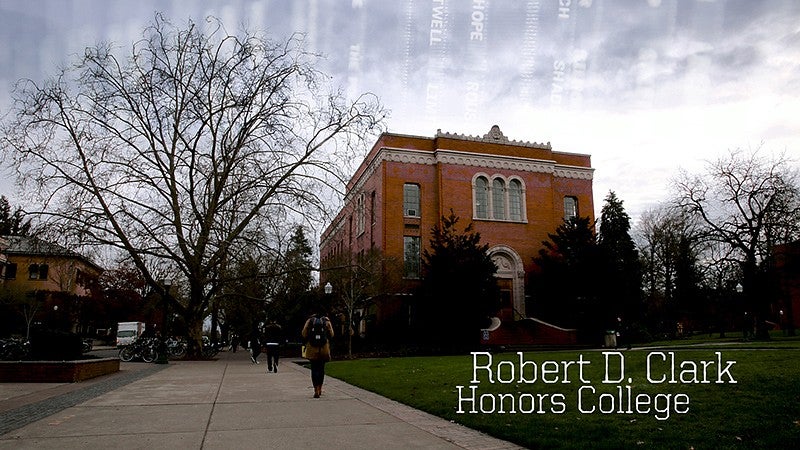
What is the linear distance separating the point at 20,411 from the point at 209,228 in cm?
1851

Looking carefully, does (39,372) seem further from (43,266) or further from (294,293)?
(294,293)

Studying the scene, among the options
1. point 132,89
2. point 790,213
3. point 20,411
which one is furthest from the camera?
point 790,213

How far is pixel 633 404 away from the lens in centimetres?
805

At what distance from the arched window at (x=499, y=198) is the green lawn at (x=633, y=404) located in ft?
96.8

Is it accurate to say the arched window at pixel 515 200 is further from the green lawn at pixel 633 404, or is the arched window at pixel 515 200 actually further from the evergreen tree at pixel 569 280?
the green lawn at pixel 633 404

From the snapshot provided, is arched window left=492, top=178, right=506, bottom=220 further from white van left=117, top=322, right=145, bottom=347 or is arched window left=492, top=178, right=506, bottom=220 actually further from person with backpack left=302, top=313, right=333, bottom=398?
white van left=117, top=322, right=145, bottom=347

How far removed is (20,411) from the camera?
9.20m

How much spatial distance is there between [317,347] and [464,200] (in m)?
30.6

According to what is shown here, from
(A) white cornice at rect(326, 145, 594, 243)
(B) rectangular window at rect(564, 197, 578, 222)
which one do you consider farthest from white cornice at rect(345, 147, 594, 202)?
(B) rectangular window at rect(564, 197, 578, 222)

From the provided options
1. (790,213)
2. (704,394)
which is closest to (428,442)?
(704,394)

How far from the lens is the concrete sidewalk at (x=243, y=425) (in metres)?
6.42

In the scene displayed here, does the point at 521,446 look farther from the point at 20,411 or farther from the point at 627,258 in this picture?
the point at 627,258

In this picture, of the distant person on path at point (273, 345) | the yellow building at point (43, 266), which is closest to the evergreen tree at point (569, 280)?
the distant person on path at point (273, 345)

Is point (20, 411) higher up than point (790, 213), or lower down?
lower down
